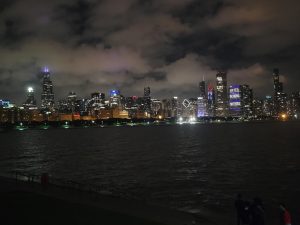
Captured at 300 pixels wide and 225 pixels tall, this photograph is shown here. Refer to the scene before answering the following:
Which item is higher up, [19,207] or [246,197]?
[19,207]

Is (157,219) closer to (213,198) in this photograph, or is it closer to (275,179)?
(213,198)

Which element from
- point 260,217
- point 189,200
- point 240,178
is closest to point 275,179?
point 240,178

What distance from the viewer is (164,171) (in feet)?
192

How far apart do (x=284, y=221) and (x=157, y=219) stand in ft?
23.6

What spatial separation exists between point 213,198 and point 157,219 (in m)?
14.8

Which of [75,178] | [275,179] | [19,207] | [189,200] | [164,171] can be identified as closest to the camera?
[19,207]

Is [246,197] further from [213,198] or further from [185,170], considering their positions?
[185,170]

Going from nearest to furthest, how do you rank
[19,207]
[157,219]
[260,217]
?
[260,217]
[157,219]
[19,207]

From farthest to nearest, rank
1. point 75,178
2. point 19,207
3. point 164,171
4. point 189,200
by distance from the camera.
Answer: point 164,171
point 75,178
point 189,200
point 19,207

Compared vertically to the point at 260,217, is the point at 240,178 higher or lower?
lower

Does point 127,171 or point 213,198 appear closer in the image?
point 213,198

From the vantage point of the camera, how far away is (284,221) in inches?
744

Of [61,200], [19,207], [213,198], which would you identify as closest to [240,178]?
[213,198]

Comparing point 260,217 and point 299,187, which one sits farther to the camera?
point 299,187
